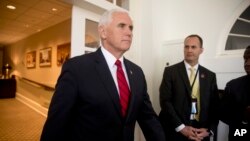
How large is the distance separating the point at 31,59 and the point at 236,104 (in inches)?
309

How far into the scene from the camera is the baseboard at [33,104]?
21.2ft

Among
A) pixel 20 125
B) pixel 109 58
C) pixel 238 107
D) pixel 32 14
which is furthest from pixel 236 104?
pixel 32 14

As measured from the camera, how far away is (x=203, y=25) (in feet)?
10.0

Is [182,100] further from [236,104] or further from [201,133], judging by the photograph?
[236,104]

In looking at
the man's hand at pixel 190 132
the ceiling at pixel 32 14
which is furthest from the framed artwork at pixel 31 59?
the man's hand at pixel 190 132

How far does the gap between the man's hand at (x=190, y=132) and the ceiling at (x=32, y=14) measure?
11.2ft

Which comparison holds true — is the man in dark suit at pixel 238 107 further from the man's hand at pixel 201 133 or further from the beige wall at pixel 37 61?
the beige wall at pixel 37 61

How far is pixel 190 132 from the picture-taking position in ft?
6.44

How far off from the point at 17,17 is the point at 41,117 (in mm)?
3096

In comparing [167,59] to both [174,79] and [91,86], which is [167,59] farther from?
[91,86]

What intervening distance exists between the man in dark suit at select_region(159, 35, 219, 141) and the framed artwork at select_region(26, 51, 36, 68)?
685 centimetres

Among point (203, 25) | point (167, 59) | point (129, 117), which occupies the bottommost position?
point (129, 117)

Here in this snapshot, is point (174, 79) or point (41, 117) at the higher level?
point (174, 79)

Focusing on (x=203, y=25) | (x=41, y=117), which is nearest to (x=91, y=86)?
(x=203, y=25)
